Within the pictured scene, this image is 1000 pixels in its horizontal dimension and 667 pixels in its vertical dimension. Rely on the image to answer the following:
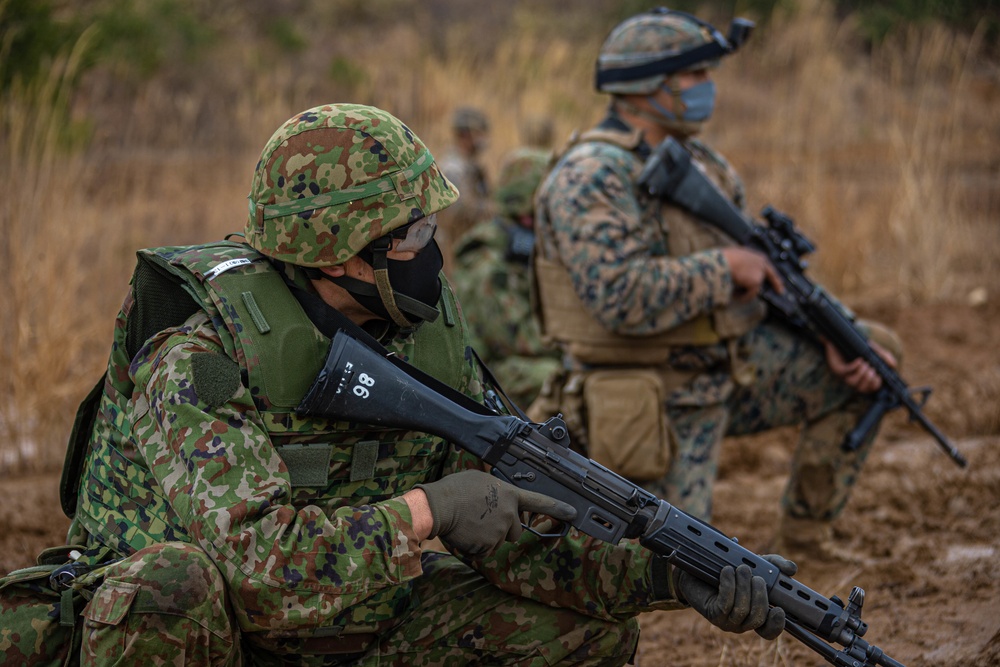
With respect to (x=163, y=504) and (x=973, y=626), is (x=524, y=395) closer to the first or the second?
(x=973, y=626)

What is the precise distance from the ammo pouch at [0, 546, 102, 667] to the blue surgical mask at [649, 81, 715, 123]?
2.61 metres

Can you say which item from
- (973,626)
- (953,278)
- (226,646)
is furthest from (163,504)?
(953,278)

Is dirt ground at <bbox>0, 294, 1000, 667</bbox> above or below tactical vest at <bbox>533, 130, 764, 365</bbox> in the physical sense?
below

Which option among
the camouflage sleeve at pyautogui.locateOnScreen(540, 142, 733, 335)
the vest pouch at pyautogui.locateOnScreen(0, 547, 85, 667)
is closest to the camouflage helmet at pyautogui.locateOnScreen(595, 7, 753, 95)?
the camouflage sleeve at pyautogui.locateOnScreen(540, 142, 733, 335)

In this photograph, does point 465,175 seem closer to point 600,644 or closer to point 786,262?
point 786,262

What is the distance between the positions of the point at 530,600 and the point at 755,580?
0.62m

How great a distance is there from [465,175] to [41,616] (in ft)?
21.2

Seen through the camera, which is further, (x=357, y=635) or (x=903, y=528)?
(x=903, y=528)

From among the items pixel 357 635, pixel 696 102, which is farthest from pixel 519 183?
pixel 357 635

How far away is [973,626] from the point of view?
3.44 m

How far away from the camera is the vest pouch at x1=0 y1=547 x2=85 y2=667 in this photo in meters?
2.31

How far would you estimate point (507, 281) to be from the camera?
582cm

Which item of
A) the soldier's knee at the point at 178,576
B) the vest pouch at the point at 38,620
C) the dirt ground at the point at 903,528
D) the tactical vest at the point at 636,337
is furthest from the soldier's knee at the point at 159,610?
the tactical vest at the point at 636,337

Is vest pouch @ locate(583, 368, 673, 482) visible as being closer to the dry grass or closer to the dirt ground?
the dirt ground
